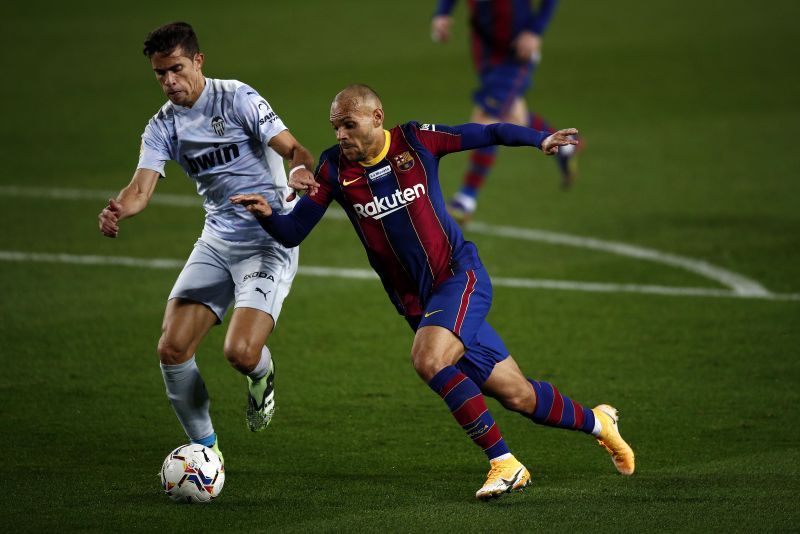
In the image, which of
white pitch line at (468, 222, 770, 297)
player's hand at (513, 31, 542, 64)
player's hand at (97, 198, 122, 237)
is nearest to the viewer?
player's hand at (97, 198, 122, 237)

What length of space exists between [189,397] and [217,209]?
1.03m

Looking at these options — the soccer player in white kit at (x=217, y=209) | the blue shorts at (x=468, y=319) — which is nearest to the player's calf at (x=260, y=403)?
the soccer player in white kit at (x=217, y=209)

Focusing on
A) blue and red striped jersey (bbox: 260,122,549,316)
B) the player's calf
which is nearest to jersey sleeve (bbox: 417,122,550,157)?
blue and red striped jersey (bbox: 260,122,549,316)

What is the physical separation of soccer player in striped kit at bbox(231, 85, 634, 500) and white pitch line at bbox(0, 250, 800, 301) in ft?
11.4

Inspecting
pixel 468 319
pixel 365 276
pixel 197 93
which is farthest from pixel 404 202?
pixel 365 276

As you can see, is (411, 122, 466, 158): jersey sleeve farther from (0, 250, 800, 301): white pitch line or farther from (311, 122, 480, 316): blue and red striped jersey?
(0, 250, 800, 301): white pitch line

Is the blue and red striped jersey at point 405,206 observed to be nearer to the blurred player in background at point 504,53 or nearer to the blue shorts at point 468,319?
the blue shorts at point 468,319

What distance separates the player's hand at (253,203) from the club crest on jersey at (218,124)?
0.77m

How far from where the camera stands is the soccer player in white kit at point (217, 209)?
20.3 ft

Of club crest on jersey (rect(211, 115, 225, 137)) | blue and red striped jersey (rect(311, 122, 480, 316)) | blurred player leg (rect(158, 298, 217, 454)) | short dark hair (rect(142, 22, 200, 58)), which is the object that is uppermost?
short dark hair (rect(142, 22, 200, 58))

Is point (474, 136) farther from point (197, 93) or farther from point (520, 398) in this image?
point (197, 93)

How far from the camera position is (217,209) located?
6.66 metres

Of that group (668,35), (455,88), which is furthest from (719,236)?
(668,35)

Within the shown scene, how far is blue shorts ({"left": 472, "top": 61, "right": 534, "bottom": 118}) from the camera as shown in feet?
38.8
